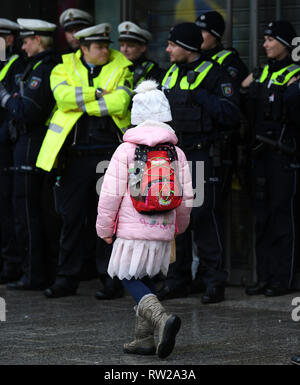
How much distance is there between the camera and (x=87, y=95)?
28.0ft

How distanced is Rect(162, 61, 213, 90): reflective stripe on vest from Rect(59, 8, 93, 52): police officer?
127cm

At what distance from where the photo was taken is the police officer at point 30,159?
9.13m

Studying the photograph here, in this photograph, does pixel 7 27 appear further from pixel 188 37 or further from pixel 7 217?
pixel 188 37

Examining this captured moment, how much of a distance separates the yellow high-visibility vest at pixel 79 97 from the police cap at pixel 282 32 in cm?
118

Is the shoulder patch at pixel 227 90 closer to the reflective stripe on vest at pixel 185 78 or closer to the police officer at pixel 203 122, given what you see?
the police officer at pixel 203 122

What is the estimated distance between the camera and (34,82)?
9016mm

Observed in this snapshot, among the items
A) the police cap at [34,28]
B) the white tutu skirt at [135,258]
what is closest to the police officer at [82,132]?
the police cap at [34,28]

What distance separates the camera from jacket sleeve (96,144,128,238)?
20.7ft

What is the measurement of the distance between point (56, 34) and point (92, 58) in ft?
6.51

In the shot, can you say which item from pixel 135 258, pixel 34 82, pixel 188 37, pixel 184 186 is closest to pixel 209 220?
pixel 188 37

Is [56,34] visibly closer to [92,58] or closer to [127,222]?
[92,58]

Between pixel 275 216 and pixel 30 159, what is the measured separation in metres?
2.12

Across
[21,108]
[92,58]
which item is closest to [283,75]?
[92,58]
